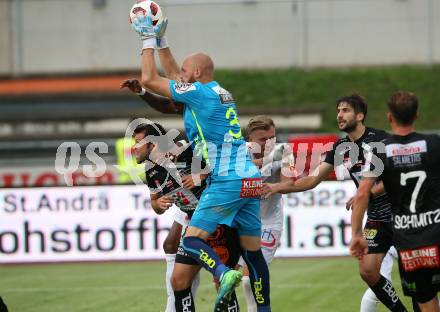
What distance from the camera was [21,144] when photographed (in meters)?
24.8

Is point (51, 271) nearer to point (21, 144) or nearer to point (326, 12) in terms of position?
point (21, 144)

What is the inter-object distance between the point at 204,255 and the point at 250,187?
0.77 meters

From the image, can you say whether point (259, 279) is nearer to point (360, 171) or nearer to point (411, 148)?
point (360, 171)

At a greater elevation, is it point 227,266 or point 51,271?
point 227,266

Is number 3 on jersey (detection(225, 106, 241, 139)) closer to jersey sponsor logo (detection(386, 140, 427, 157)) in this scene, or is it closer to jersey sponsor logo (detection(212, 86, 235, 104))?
jersey sponsor logo (detection(212, 86, 235, 104))

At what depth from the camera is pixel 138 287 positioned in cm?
1310

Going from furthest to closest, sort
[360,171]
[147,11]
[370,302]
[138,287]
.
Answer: [138,287] < [370,302] < [360,171] < [147,11]

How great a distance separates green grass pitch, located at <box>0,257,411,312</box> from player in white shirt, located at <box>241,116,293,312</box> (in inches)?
38.9

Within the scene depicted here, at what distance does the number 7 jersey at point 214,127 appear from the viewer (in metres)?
8.06

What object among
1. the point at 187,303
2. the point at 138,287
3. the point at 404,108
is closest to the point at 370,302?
the point at 187,303

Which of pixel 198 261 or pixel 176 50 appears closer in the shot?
pixel 198 261

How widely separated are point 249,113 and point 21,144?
6204 mm

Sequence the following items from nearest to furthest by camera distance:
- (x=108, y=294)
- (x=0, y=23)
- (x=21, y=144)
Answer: (x=108, y=294) → (x=21, y=144) → (x=0, y=23)

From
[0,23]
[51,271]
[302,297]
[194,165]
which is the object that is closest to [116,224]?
[51,271]
